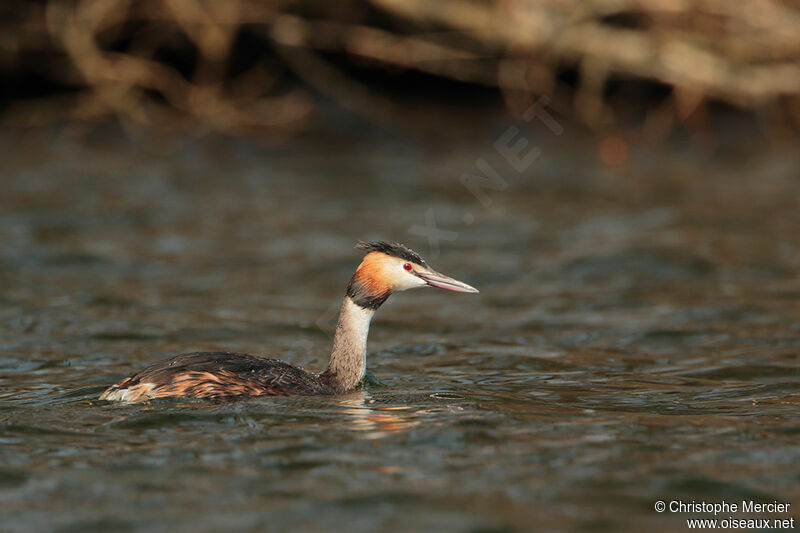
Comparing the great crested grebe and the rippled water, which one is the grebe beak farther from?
the rippled water

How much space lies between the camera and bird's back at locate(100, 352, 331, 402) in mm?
5836

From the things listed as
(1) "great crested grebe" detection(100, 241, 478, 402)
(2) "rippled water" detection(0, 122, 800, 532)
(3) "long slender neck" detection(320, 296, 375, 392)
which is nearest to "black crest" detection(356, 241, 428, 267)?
(1) "great crested grebe" detection(100, 241, 478, 402)

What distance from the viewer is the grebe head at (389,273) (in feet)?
21.0

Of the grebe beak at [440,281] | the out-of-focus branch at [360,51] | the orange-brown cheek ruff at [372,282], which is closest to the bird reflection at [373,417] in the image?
the orange-brown cheek ruff at [372,282]

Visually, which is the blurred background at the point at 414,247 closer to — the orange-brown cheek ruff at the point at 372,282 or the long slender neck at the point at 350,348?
the long slender neck at the point at 350,348

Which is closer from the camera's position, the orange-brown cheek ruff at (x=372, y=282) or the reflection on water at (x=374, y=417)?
the reflection on water at (x=374, y=417)

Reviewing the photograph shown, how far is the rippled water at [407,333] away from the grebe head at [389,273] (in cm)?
57

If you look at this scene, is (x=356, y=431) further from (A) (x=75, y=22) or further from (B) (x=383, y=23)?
(B) (x=383, y=23)

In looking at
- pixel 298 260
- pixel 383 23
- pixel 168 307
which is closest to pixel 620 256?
pixel 298 260

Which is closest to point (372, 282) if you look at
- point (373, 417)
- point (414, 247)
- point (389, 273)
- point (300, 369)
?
point (389, 273)

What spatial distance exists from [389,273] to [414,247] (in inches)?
185

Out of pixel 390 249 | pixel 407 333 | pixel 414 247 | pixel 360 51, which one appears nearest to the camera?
pixel 390 249

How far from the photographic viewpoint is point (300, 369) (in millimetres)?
6410

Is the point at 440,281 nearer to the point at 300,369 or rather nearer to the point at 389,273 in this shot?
the point at 389,273
